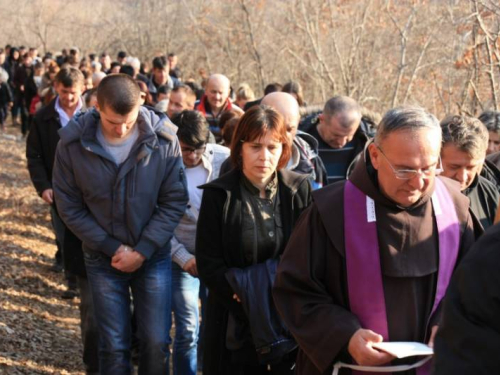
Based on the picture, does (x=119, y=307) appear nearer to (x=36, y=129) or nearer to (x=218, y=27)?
(x=36, y=129)

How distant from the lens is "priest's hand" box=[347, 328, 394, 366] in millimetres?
3240

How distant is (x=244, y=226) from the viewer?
14.8 ft

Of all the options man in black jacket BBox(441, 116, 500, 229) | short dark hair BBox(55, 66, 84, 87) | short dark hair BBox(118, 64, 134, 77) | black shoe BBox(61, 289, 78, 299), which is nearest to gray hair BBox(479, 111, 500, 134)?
man in black jacket BBox(441, 116, 500, 229)

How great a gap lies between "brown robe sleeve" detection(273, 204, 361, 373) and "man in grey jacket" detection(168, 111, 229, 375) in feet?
5.89

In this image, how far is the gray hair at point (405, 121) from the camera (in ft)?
10.9

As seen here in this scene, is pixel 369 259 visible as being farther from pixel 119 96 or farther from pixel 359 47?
pixel 359 47

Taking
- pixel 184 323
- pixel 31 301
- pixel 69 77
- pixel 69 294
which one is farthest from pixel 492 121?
pixel 31 301

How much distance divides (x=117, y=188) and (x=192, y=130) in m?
0.95

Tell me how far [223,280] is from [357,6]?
416 inches

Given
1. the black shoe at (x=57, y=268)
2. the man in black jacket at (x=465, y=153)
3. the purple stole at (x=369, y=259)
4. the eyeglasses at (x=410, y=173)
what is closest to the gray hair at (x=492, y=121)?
the man in black jacket at (x=465, y=153)

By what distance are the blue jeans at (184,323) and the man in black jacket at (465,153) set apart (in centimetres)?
196

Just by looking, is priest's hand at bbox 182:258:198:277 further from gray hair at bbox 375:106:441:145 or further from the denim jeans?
gray hair at bbox 375:106:441:145

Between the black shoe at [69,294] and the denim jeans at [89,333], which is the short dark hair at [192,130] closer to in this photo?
the denim jeans at [89,333]

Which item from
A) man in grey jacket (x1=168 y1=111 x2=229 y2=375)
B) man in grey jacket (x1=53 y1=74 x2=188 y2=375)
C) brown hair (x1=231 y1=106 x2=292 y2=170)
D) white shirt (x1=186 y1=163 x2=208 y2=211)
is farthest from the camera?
white shirt (x1=186 y1=163 x2=208 y2=211)
